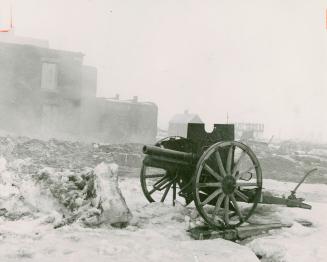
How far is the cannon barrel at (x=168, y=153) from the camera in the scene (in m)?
6.41

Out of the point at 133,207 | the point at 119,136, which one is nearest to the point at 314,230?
the point at 133,207

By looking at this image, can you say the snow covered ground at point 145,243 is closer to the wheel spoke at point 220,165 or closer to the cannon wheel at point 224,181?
the cannon wheel at point 224,181

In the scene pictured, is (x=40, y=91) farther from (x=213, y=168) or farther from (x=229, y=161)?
(x=229, y=161)

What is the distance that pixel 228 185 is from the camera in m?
6.30

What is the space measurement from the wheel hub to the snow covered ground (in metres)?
0.85

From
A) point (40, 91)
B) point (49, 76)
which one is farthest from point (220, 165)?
point (49, 76)

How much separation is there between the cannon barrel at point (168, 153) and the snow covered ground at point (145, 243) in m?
1.08

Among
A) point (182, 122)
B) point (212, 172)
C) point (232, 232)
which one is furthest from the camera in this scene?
point (182, 122)

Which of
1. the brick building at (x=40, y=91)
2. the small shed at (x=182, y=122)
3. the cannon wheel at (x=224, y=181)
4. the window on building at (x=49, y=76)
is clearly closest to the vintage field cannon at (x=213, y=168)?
the cannon wheel at (x=224, y=181)

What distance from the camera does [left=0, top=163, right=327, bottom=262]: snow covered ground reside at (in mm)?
4566

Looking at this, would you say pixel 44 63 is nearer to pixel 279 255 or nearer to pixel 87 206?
pixel 87 206

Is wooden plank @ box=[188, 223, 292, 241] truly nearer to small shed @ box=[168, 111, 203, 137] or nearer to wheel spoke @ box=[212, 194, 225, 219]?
wheel spoke @ box=[212, 194, 225, 219]

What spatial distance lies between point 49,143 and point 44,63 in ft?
30.5

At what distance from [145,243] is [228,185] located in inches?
75.6
